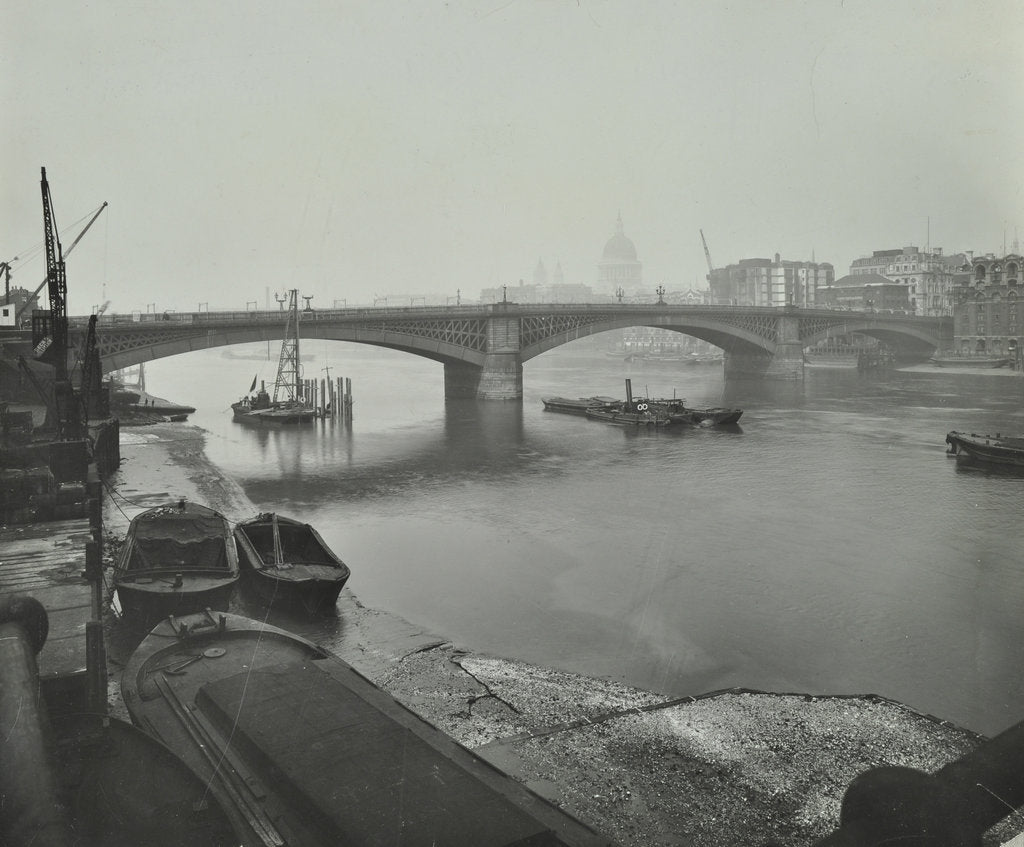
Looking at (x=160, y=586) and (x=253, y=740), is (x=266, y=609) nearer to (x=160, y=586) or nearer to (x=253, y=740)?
(x=160, y=586)

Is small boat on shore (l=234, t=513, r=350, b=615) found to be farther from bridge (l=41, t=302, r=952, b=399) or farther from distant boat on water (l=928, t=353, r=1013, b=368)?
distant boat on water (l=928, t=353, r=1013, b=368)

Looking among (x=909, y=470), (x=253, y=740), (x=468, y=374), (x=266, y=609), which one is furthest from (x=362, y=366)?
(x=253, y=740)

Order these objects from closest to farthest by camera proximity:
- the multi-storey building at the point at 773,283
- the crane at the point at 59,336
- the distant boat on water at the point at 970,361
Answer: the crane at the point at 59,336
the distant boat on water at the point at 970,361
the multi-storey building at the point at 773,283

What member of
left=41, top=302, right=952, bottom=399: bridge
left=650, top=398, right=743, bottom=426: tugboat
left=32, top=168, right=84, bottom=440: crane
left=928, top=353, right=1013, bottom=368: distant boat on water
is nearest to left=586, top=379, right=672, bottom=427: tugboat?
left=650, top=398, right=743, bottom=426: tugboat

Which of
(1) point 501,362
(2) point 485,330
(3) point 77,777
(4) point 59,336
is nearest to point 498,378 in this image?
(1) point 501,362

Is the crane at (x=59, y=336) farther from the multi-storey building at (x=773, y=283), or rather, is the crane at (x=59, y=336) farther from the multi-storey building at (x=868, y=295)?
the multi-storey building at (x=773, y=283)

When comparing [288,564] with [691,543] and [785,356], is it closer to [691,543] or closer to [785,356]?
[691,543]

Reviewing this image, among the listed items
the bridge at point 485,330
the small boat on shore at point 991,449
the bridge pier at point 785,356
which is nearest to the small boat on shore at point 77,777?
the small boat on shore at point 991,449
